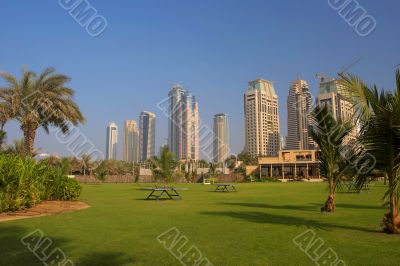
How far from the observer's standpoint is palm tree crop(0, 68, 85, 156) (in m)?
22.6

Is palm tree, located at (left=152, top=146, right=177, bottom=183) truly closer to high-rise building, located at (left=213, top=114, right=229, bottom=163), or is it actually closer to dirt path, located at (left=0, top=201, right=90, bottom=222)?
dirt path, located at (left=0, top=201, right=90, bottom=222)

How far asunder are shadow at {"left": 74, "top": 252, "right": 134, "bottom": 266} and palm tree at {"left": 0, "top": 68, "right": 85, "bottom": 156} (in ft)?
59.1

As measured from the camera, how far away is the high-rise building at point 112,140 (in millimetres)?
143375

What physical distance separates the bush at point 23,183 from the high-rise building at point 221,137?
94.4m

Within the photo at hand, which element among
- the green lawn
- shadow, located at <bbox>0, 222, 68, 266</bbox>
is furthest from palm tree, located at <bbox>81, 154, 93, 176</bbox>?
shadow, located at <bbox>0, 222, 68, 266</bbox>

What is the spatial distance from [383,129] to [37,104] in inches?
801

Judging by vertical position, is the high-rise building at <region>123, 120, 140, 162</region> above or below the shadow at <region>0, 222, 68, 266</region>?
above

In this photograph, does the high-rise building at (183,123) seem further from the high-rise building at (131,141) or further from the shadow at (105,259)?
the shadow at (105,259)

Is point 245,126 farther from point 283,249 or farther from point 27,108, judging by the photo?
point 283,249

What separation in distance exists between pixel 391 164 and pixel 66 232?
25.4ft

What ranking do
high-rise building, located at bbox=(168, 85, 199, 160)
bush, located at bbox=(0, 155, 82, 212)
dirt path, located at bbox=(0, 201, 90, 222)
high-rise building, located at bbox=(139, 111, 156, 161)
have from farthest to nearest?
high-rise building, located at bbox=(139, 111, 156, 161) → high-rise building, located at bbox=(168, 85, 199, 160) → bush, located at bbox=(0, 155, 82, 212) → dirt path, located at bbox=(0, 201, 90, 222)

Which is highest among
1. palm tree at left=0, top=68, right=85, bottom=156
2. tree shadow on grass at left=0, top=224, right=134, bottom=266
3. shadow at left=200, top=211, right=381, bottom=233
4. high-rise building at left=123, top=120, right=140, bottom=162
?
high-rise building at left=123, top=120, right=140, bottom=162

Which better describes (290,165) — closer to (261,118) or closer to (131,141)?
(261,118)

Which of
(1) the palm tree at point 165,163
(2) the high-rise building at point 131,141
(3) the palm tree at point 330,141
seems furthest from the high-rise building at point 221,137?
(3) the palm tree at point 330,141
